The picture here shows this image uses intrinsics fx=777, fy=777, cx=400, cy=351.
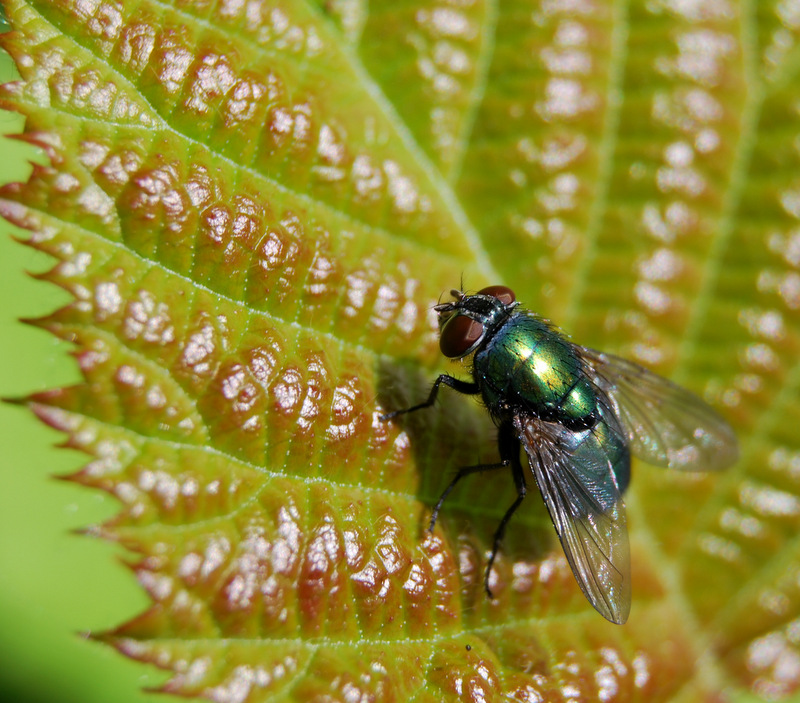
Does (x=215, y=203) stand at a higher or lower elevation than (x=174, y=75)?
lower

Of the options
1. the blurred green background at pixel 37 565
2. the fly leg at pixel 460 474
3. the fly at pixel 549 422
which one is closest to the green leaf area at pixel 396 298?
the fly leg at pixel 460 474

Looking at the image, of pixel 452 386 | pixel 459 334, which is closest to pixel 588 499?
pixel 452 386

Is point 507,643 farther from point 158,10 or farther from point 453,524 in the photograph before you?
point 158,10

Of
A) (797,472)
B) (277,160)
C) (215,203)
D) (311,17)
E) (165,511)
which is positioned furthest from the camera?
(797,472)

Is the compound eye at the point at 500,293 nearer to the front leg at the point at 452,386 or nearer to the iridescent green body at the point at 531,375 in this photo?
the iridescent green body at the point at 531,375

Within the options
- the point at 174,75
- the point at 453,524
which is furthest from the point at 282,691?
the point at 174,75

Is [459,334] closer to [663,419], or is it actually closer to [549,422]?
[549,422]
